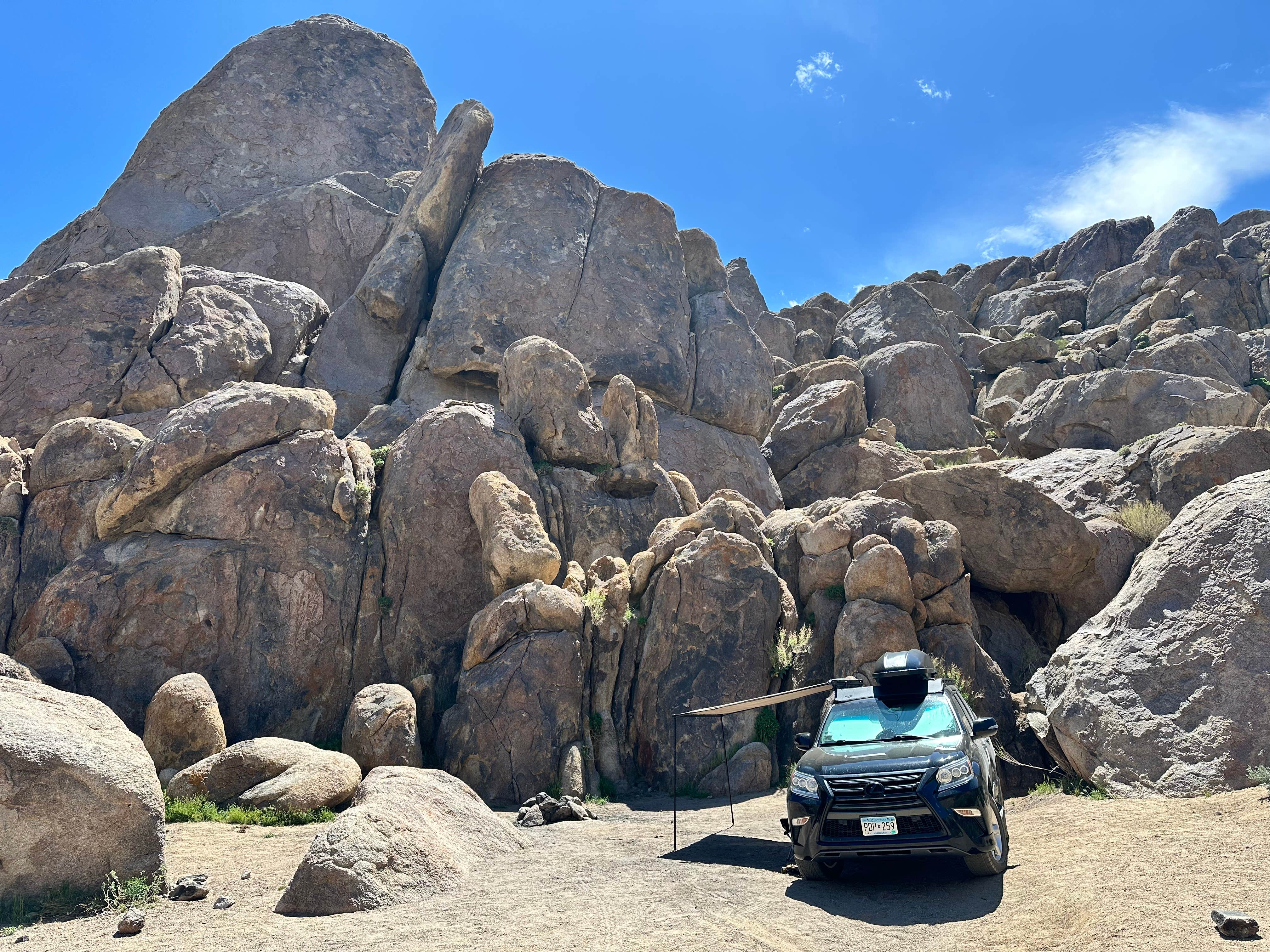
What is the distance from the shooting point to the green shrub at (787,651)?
63.5 ft

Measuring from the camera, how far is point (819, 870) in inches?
417

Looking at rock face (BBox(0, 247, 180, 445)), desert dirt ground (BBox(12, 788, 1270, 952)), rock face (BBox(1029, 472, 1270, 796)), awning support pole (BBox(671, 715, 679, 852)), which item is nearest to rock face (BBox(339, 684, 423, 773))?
desert dirt ground (BBox(12, 788, 1270, 952))

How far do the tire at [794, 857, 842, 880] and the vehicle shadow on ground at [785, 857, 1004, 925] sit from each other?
0.21 feet

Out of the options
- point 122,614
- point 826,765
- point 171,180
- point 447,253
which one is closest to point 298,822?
point 122,614

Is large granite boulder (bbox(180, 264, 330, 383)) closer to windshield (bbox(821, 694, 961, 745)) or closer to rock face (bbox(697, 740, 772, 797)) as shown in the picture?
rock face (bbox(697, 740, 772, 797))

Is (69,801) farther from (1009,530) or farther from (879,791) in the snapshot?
(1009,530)

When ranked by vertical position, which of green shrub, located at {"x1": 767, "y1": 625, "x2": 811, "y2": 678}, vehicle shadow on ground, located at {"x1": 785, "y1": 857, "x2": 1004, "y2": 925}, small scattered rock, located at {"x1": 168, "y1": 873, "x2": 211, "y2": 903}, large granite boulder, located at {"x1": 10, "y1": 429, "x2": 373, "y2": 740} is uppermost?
large granite boulder, located at {"x1": 10, "y1": 429, "x2": 373, "y2": 740}

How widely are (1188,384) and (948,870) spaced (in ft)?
96.2

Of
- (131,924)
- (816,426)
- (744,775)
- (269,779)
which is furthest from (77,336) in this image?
(816,426)

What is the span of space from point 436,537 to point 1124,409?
82.5ft

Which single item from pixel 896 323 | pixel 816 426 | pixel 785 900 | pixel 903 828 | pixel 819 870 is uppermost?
pixel 896 323

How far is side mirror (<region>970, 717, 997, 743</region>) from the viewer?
10.9m

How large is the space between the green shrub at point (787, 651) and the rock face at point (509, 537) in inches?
206

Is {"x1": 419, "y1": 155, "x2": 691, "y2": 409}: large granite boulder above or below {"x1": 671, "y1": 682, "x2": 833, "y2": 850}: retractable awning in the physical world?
above
